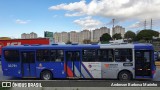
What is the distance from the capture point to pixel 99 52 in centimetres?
1759

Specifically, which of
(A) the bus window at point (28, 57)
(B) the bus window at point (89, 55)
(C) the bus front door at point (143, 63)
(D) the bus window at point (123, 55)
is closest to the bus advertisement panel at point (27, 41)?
(A) the bus window at point (28, 57)

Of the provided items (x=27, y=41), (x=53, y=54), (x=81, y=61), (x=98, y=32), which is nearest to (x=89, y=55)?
(x=81, y=61)

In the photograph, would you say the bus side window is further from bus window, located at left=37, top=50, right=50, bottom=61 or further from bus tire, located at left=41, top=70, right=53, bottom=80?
bus tire, located at left=41, top=70, right=53, bottom=80

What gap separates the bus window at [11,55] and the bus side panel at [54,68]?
1.60 meters

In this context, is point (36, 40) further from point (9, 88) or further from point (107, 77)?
point (9, 88)

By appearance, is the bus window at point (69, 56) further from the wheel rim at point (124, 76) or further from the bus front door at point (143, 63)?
the bus front door at point (143, 63)

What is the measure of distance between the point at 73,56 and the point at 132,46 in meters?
3.96

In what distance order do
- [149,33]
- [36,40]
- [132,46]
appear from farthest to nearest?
[149,33] < [36,40] < [132,46]

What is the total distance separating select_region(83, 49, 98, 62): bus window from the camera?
695 inches

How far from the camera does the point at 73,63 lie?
17828mm

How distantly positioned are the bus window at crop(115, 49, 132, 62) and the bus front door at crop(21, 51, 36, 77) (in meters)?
5.66

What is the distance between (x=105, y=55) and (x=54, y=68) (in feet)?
11.7

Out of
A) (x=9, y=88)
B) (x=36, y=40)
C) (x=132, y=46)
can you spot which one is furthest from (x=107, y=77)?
(x=36, y=40)

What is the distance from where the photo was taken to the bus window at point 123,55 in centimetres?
1733
